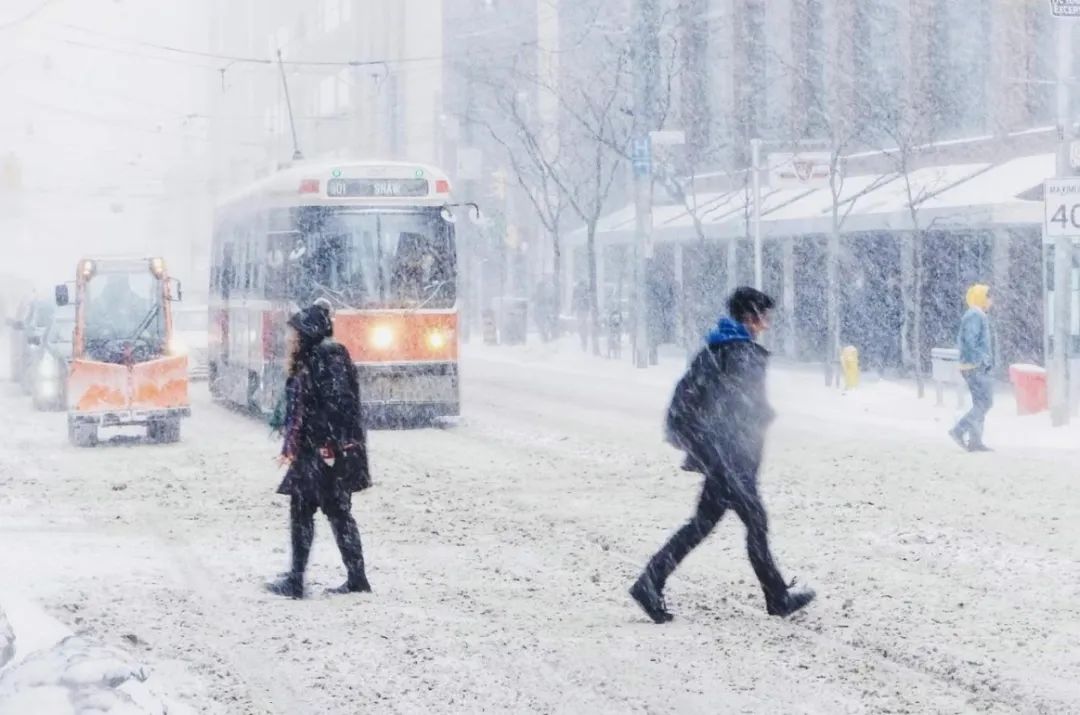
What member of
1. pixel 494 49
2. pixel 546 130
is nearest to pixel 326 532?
pixel 546 130

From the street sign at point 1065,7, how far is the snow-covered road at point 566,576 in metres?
4.73

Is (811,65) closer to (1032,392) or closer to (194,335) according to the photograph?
(194,335)

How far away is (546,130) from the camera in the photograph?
61781mm

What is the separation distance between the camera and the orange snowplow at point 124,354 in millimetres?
20828

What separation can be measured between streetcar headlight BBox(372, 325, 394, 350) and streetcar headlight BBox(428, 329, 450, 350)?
0.50 meters

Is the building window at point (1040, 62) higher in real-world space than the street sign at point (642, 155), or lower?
higher

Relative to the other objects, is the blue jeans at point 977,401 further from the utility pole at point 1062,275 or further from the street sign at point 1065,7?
the street sign at point 1065,7

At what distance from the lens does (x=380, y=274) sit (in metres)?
22.5

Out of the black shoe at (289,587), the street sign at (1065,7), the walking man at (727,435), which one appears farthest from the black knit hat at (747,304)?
the street sign at (1065,7)

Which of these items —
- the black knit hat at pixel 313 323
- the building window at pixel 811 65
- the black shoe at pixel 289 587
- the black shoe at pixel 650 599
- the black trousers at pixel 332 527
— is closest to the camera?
the black shoe at pixel 650 599

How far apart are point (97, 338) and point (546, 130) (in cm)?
4015

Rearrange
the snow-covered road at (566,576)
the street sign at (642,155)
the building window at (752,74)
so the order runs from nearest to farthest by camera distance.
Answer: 1. the snow-covered road at (566,576)
2. the street sign at (642,155)
3. the building window at (752,74)

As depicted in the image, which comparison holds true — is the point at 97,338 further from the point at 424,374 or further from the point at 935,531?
the point at 935,531

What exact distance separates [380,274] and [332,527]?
12155 millimetres
